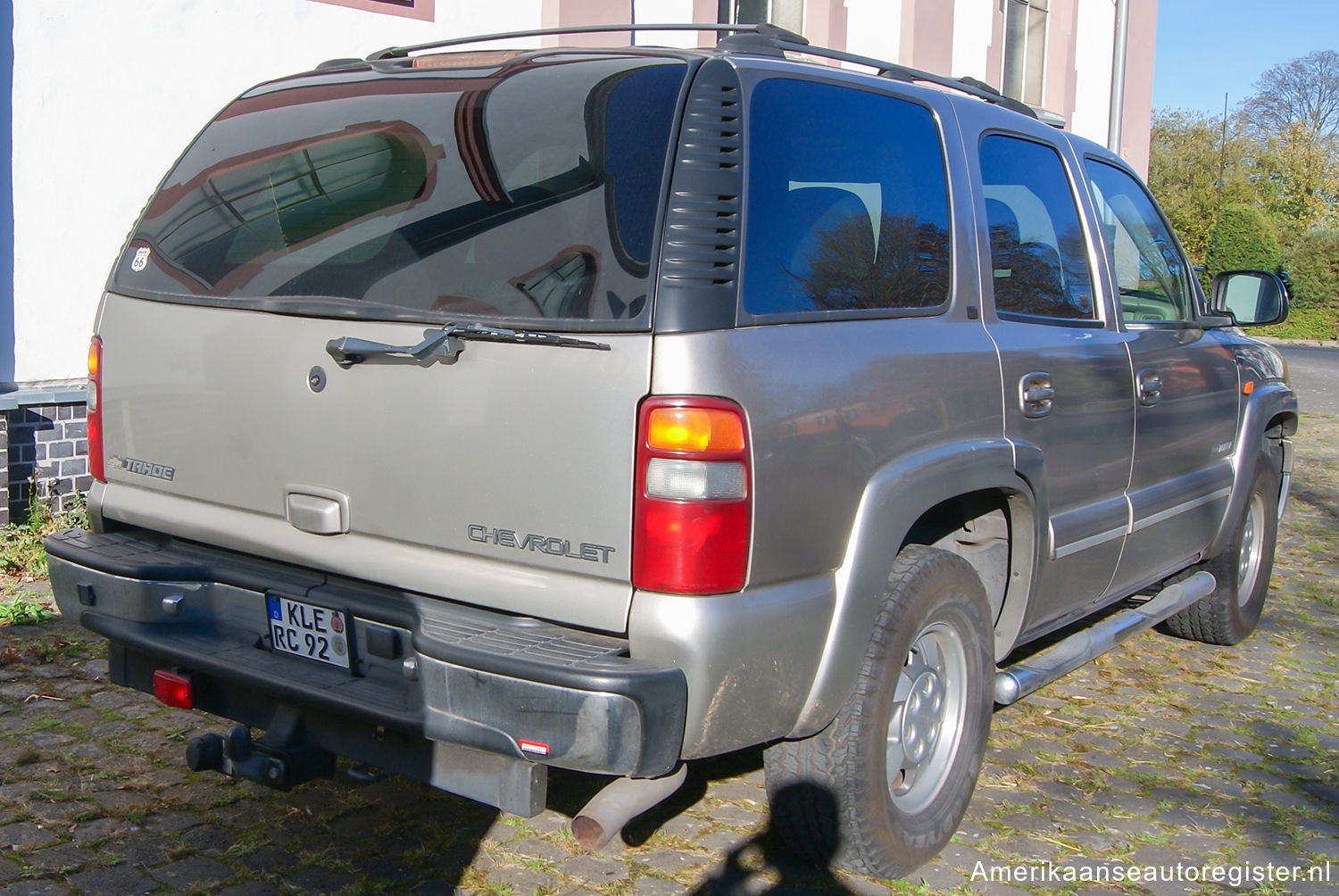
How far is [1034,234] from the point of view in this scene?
4.02 meters

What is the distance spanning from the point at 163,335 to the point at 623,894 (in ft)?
6.22

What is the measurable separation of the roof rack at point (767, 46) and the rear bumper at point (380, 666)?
1.53m

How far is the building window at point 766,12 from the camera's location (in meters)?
11.1

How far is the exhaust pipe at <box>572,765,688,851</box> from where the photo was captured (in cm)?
270

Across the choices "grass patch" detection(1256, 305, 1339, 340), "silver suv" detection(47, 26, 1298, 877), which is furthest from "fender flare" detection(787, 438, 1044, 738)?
"grass patch" detection(1256, 305, 1339, 340)

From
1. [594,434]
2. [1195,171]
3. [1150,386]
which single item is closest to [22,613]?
[594,434]

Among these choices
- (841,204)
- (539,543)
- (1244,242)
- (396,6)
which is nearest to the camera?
(539,543)

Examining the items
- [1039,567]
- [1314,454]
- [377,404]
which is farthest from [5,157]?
[1314,454]

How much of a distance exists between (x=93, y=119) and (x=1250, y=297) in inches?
226

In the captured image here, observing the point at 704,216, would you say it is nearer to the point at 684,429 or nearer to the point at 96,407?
the point at 684,429

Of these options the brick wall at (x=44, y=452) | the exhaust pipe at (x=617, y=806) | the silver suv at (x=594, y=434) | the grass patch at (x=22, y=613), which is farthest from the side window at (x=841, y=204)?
the brick wall at (x=44, y=452)

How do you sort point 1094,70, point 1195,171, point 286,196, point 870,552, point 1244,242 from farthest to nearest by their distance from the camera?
point 1195,171, point 1244,242, point 1094,70, point 286,196, point 870,552

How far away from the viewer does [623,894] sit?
3281 millimetres

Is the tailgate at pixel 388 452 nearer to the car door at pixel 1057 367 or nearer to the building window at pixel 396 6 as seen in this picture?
the car door at pixel 1057 367
